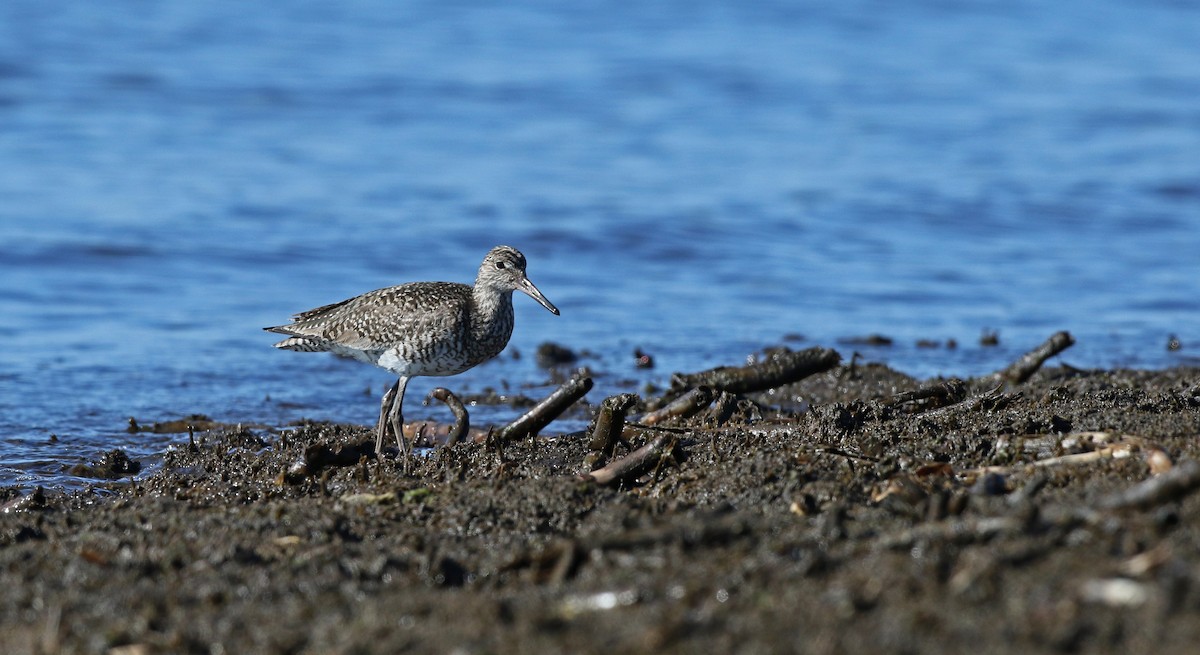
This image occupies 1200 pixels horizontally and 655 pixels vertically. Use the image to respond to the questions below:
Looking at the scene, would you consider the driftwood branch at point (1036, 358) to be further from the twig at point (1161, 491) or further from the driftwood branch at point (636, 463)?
the twig at point (1161, 491)

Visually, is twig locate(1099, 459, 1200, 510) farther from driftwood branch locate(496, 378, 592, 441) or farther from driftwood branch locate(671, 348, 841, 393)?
driftwood branch locate(671, 348, 841, 393)

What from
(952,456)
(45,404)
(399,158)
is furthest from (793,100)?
(952,456)

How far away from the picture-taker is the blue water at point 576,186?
9977 millimetres

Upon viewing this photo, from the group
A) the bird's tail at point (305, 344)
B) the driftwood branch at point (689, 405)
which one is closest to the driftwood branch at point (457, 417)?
the driftwood branch at point (689, 405)

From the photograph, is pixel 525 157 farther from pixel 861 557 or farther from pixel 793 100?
pixel 861 557

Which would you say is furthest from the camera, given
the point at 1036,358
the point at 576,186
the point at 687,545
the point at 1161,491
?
the point at 576,186

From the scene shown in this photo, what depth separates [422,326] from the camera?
7.37 metres

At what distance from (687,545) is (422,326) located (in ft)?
11.5

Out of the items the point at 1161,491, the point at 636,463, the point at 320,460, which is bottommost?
the point at 320,460

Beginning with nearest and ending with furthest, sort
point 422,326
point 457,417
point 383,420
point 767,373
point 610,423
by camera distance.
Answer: point 610,423 → point 457,417 → point 383,420 → point 422,326 → point 767,373

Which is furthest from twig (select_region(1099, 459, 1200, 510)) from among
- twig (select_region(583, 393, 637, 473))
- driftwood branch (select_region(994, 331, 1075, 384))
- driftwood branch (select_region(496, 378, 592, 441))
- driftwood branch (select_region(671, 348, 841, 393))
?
driftwood branch (select_region(994, 331, 1075, 384))

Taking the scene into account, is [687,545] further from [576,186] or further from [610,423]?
[576,186]

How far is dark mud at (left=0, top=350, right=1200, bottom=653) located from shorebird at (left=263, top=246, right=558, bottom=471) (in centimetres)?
94

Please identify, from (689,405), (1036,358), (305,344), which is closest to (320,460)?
(305,344)
